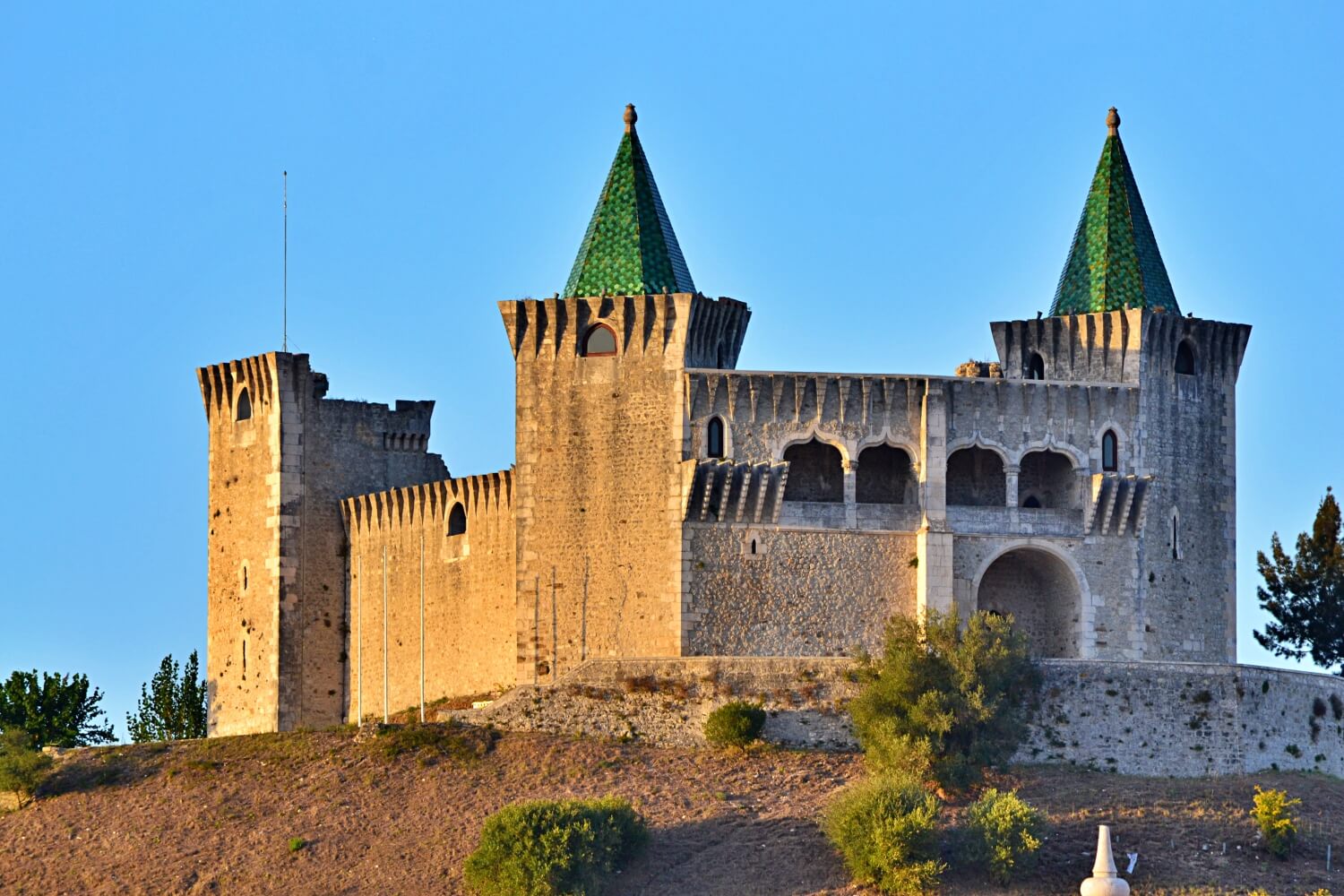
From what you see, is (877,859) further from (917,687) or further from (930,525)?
(930,525)

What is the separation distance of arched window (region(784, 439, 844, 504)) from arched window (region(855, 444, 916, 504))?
51 centimetres

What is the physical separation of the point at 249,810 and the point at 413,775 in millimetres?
3081

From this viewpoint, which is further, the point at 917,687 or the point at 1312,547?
the point at 1312,547

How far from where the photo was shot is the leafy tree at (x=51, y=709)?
7256cm

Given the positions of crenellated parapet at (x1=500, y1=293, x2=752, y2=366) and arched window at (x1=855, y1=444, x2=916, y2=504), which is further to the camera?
arched window at (x1=855, y1=444, x2=916, y2=504)

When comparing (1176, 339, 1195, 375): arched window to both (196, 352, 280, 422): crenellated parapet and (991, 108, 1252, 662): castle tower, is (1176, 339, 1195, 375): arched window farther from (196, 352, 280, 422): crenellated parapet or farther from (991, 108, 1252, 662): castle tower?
(196, 352, 280, 422): crenellated parapet

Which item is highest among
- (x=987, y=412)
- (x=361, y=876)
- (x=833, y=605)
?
(x=987, y=412)

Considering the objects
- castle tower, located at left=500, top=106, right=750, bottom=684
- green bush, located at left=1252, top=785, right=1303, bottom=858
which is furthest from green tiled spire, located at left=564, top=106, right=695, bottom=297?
green bush, located at left=1252, top=785, right=1303, bottom=858

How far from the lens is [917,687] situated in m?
57.9

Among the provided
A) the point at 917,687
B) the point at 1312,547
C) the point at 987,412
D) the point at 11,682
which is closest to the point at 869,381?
the point at 987,412

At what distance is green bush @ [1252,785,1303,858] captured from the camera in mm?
55312

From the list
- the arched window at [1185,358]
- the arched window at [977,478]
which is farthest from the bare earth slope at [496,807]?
the arched window at [1185,358]

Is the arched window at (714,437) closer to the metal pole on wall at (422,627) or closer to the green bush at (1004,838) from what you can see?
the metal pole on wall at (422,627)

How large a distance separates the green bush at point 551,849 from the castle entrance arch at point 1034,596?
12020 millimetres
